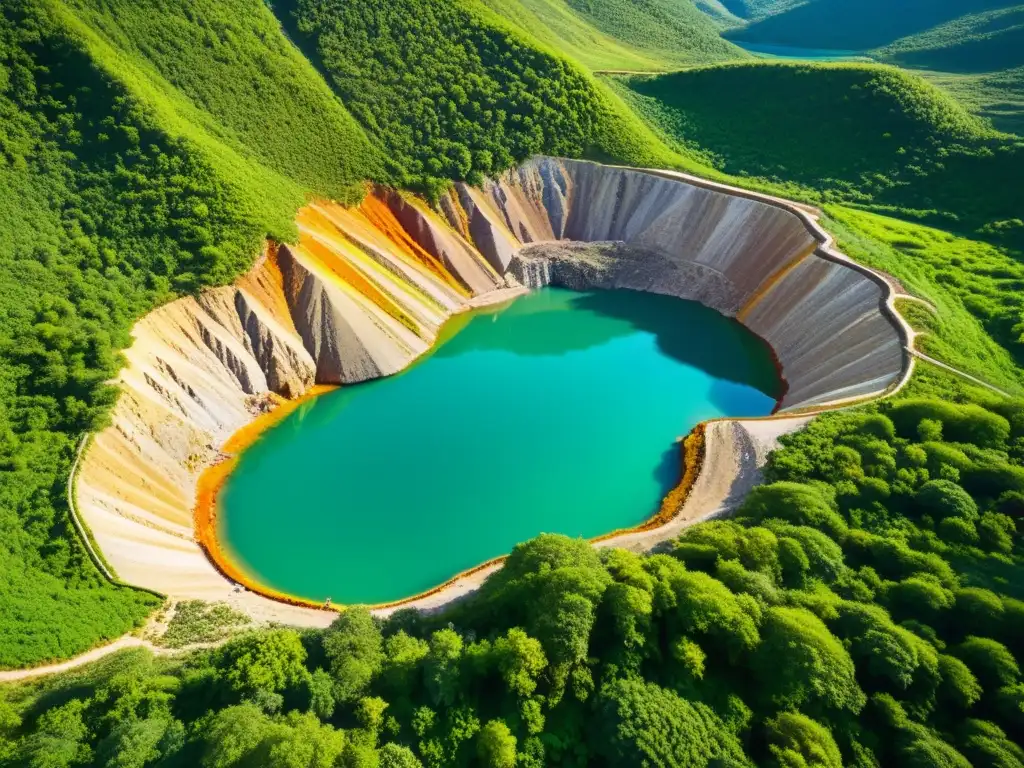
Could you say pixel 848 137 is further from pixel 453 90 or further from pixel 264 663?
pixel 264 663

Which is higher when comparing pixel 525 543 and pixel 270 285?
pixel 525 543

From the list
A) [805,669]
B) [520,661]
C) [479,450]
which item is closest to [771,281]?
[479,450]

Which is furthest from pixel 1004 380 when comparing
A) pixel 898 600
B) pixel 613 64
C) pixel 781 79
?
pixel 613 64

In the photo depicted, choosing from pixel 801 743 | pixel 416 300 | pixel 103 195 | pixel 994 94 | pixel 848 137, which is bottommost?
pixel 416 300

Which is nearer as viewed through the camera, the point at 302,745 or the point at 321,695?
the point at 302,745

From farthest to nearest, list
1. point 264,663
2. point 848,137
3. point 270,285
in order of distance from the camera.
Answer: point 848,137, point 270,285, point 264,663
